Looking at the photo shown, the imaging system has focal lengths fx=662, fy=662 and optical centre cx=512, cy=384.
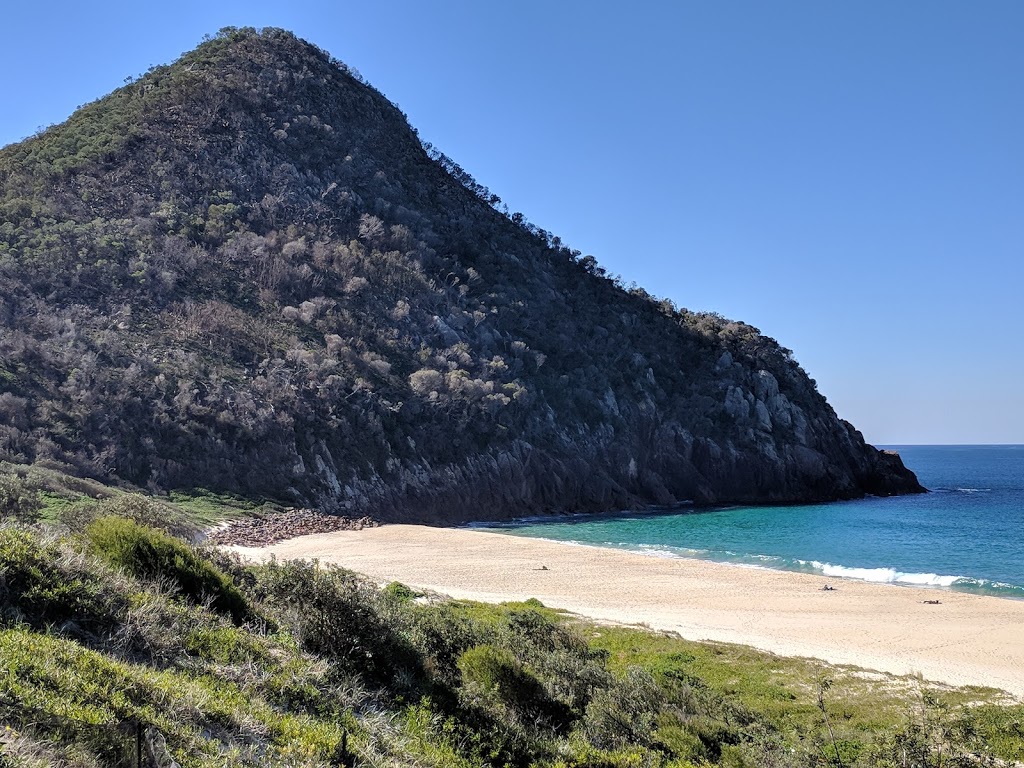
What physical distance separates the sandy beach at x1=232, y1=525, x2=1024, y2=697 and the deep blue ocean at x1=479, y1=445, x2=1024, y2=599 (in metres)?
3.77

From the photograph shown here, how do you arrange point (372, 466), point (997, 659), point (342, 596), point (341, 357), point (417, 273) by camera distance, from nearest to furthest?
point (342, 596), point (997, 659), point (372, 466), point (341, 357), point (417, 273)

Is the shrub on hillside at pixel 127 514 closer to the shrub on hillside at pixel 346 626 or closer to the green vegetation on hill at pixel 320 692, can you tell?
the green vegetation on hill at pixel 320 692

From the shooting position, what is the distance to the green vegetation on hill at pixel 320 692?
495cm

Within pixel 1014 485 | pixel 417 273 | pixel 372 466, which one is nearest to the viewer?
pixel 372 466

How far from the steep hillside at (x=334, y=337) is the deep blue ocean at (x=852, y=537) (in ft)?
27.2

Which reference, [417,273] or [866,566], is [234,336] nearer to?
[417,273]

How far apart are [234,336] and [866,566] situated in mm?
44514

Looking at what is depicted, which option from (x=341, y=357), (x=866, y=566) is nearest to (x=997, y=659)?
(x=866, y=566)

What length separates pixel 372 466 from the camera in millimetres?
48812

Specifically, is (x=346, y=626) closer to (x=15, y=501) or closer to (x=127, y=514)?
(x=127, y=514)

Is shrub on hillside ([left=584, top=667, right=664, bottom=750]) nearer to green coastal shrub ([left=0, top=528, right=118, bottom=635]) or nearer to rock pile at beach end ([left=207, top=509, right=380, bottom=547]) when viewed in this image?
green coastal shrub ([left=0, top=528, right=118, bottom=635])

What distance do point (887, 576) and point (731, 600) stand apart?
11.2 m

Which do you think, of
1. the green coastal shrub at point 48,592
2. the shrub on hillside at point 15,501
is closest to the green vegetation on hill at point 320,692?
the green coastal shrub at point 48,592

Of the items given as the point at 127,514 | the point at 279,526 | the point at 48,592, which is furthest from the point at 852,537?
the point at 48,592
